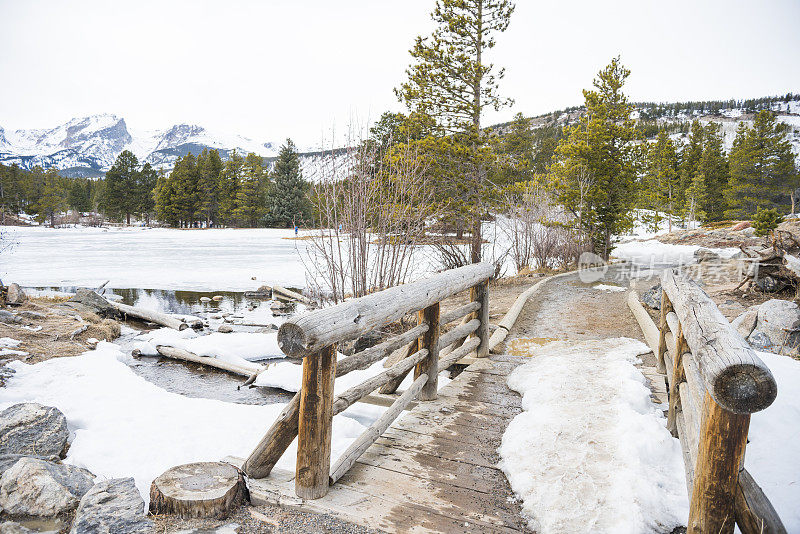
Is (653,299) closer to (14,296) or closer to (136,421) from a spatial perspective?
(136,421)

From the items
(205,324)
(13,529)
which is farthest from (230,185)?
(13,529)

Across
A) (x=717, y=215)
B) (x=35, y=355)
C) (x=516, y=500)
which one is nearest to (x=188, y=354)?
(x=35, y=355)

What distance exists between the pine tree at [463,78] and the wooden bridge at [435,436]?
10.3 m

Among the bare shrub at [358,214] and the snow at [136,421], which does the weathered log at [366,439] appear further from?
the bare shrub at [358,214]

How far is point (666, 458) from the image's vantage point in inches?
116

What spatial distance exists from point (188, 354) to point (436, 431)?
5.84 metres

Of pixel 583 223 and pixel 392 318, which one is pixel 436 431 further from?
pixel 583 223

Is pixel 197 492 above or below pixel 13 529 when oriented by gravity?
above

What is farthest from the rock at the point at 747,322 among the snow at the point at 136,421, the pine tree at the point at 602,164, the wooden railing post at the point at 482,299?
the pine tree at the point at 602,164

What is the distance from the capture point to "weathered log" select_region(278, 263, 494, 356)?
2.28 metres

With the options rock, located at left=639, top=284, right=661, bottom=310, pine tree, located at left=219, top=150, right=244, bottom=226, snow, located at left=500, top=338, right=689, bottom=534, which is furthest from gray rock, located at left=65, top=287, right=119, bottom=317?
pine tree, located at left=219, top=150, right=244, bottom=226

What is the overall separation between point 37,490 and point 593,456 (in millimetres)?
3807

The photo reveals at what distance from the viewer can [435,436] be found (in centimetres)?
356

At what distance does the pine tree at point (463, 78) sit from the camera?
1403 centimetres
